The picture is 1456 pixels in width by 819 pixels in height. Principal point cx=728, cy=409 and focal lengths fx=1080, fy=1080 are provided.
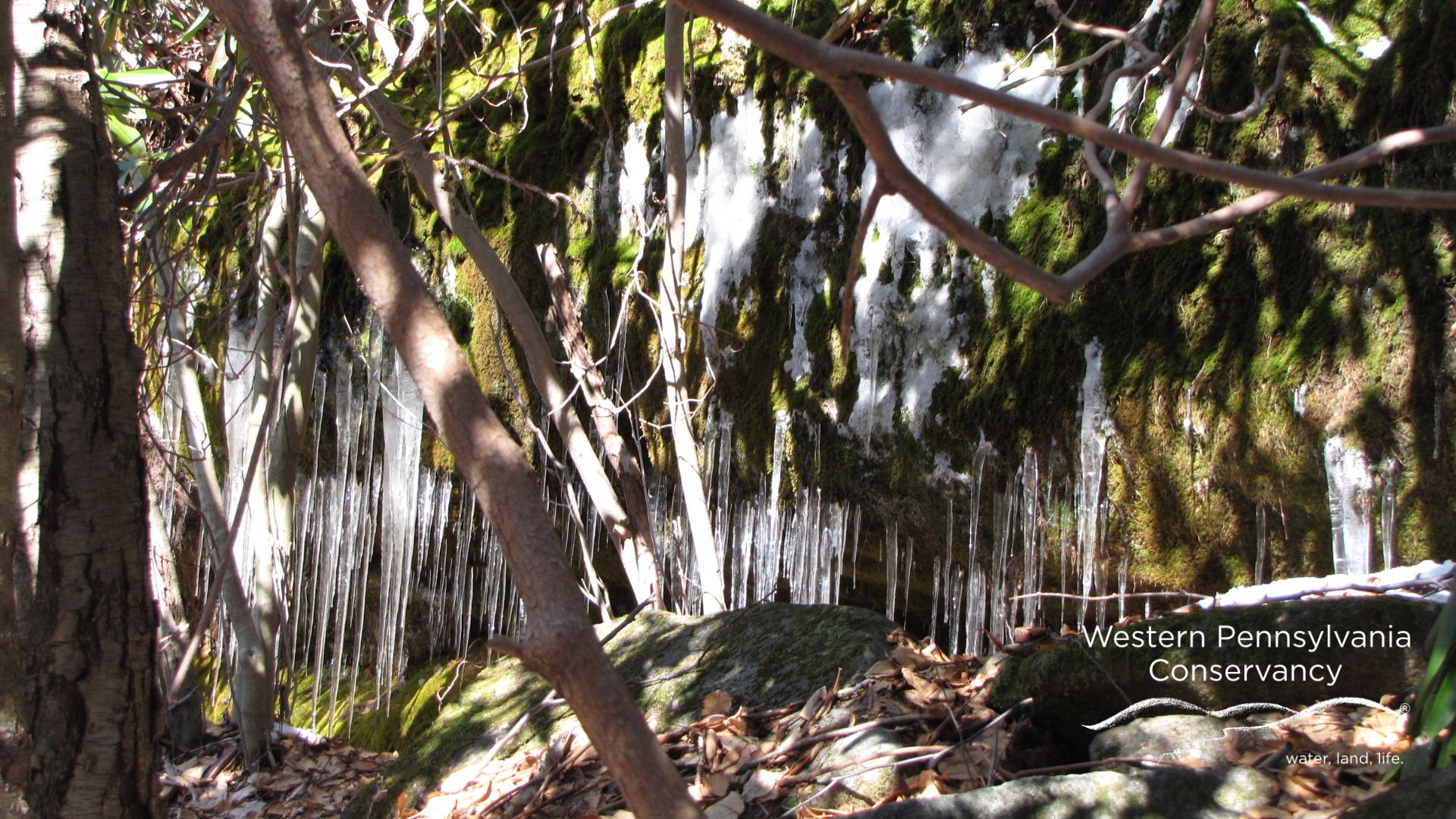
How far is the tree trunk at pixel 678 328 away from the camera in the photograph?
432 cm

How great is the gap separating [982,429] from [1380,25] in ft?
6.70

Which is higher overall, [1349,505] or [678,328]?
[678,328]

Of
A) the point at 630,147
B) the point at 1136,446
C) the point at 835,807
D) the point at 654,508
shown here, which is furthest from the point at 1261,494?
the point at 630,147

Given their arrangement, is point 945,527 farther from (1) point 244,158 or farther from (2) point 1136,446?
(1) point 244,158

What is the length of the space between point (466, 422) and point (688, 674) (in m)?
1.76

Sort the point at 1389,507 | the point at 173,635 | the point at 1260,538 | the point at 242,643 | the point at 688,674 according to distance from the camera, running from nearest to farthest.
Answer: the point at 688,674 → the point at 1389,507 → the point at 1260,538 → the point at 242,643 → the point at 173,635

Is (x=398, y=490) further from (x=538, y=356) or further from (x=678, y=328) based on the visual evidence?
(x=678, y=328)

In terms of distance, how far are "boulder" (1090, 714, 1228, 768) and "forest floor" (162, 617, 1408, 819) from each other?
0.08ft

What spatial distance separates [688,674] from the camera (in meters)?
3.10

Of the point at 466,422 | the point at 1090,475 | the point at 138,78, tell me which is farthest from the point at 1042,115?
the point at 138,78

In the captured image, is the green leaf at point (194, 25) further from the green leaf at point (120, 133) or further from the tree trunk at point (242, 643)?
the tree trunk at point (242, 643)

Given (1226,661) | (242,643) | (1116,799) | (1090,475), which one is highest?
(1090,475)

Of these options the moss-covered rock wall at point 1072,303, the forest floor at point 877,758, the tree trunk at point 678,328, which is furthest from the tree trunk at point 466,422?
the tree trunk at point 678,328

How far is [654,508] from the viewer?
556cm
